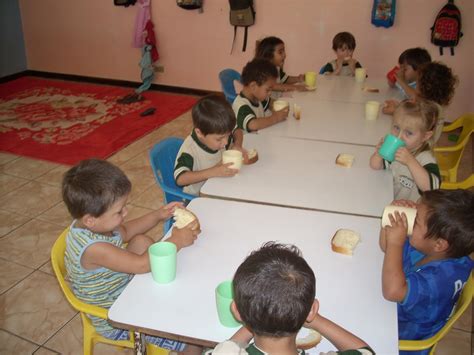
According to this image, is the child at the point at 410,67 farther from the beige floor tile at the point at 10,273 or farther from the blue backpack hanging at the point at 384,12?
the beige floor tile at the point at 10,273

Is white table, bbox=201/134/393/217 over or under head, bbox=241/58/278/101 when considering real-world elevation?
under

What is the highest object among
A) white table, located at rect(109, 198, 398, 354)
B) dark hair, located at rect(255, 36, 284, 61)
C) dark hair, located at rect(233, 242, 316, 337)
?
dark hair, located at rect(255, 36, 284, 61)

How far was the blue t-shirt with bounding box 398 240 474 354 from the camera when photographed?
148 cm

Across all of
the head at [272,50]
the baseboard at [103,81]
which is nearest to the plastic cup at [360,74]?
the head at [272,50]

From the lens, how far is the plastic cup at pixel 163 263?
143 centimetres

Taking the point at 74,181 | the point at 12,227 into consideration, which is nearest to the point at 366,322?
the point at 74,181

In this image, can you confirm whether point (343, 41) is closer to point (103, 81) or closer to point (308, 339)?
point (308, 339)

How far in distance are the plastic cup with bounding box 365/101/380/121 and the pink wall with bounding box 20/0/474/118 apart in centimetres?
256

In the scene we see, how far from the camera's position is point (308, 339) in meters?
1.27

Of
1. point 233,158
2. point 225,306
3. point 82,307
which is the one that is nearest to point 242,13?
point 233,158

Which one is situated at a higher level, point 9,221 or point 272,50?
point 272,50

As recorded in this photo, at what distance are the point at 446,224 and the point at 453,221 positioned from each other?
0.02 m

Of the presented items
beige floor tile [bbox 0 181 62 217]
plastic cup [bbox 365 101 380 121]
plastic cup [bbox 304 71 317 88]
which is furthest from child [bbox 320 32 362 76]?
beige floor tile [bbox 0 181 62 217]

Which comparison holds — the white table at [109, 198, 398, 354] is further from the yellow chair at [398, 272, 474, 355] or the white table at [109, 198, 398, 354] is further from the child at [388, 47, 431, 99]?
the child at [388, 47, 431, 99]
